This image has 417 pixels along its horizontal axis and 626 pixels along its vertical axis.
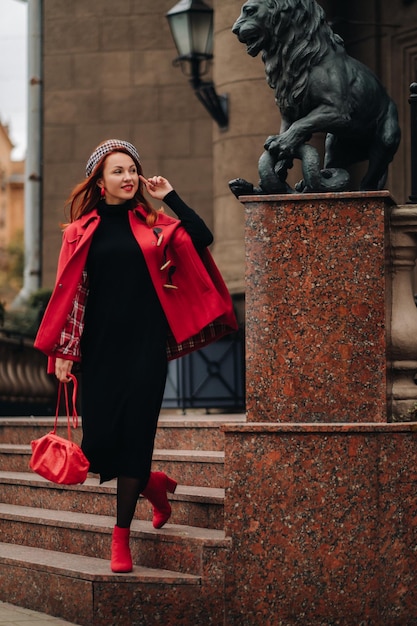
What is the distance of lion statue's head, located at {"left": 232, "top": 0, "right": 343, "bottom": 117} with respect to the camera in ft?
22.1

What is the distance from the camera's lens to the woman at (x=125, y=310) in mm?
6484

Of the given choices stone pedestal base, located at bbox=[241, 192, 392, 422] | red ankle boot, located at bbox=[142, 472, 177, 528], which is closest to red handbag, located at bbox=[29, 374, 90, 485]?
red ankle boot, located at bbox=[142, 472, 177, 528]

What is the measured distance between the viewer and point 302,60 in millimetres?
6820

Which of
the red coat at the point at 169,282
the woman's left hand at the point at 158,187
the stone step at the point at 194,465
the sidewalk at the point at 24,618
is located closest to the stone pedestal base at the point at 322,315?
the red coat at the point at 169,282

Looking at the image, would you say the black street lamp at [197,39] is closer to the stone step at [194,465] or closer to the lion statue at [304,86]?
the stone step at [194,465]

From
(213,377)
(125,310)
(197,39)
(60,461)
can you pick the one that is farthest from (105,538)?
(197,39)

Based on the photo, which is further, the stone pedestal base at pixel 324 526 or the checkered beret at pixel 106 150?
the checkered beret at pixel 106 150

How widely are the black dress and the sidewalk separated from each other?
0.76 metres

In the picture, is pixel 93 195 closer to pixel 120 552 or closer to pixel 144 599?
pixel 120 552

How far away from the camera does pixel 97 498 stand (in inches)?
308

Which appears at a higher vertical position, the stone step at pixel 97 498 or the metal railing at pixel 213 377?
the metal railing at pixel 213 377

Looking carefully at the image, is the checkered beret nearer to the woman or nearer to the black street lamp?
the woman

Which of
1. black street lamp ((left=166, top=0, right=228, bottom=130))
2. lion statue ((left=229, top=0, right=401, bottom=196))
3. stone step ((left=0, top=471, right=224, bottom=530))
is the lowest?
stone step ((left=0, top=471, right=224, bottom=530))

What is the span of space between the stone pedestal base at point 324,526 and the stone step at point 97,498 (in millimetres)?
642
